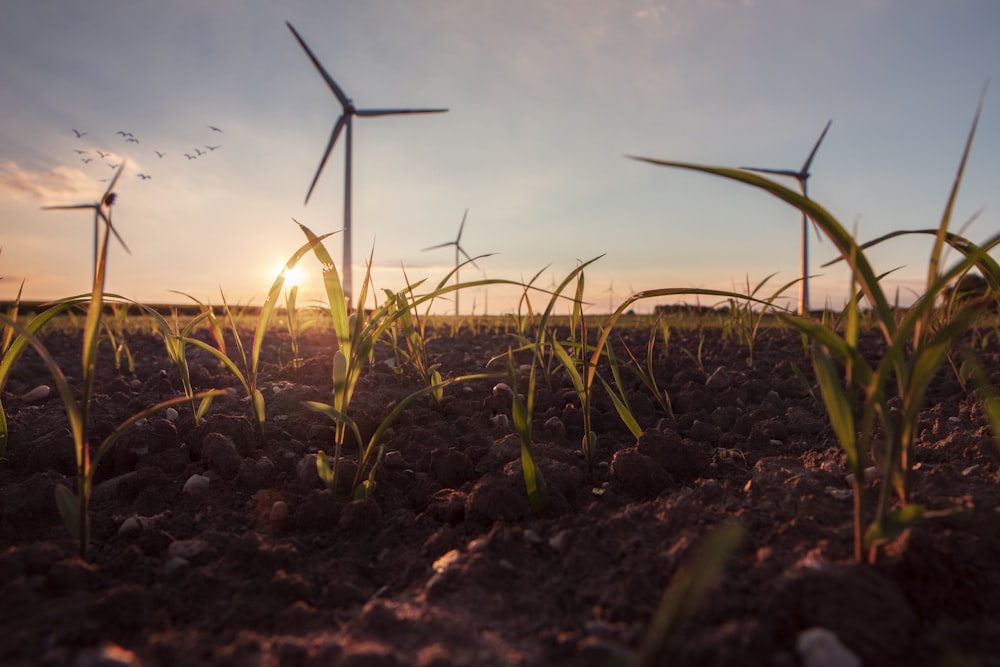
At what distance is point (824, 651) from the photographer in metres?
0.73

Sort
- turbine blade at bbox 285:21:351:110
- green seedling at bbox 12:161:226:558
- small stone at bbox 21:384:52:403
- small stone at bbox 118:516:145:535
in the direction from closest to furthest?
green seedling at bbox 12:161:226:558
small stone at bbox 118:516:145:535
small stone at bbox 21:384:52:403
turbine blade at bbox 285:21:351:110

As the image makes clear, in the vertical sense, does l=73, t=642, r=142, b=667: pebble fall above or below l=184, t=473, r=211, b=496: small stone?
below

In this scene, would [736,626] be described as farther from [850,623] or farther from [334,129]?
[334,129]

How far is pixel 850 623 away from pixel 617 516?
1.49 feet

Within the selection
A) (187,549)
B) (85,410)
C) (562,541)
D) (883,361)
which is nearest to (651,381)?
(562,541)

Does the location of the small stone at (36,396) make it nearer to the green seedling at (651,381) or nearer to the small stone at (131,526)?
the small stone at (131,526)

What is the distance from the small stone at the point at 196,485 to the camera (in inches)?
56.6

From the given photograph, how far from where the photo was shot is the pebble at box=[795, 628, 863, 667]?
2.36 feet

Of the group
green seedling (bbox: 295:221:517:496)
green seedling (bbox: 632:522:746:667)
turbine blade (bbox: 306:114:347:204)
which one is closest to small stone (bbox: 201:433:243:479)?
green seedling (bbox: 295:221:517:496)

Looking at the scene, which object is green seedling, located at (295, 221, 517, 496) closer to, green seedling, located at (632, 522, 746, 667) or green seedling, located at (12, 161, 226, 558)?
green seedling, located at (12, 161, 226, 558)

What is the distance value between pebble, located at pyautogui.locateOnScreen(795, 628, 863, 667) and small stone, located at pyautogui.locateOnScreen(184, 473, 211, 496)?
4.32 ft

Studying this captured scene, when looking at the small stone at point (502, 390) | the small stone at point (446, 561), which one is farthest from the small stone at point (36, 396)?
the small stone at point (446, 561)

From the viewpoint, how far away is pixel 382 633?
85 cm

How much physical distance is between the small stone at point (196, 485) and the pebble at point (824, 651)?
4.32 feet
